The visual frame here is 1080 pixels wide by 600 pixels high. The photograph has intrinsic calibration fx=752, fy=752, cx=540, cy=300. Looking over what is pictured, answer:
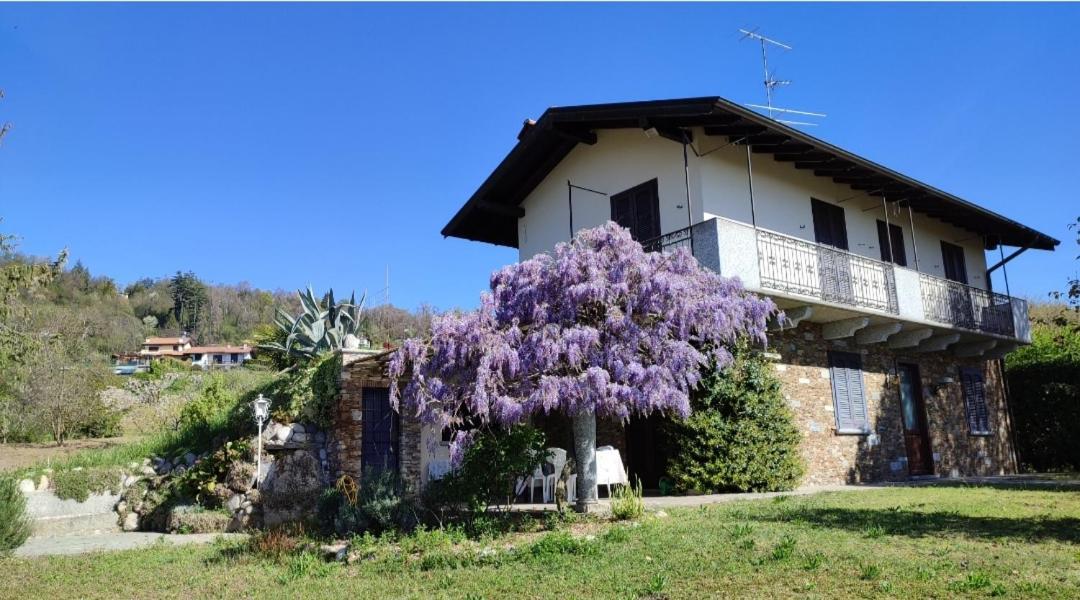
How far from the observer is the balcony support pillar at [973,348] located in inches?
655

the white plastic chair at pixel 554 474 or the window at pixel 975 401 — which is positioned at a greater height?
the window at pixel 975 401

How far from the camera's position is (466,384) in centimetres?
832

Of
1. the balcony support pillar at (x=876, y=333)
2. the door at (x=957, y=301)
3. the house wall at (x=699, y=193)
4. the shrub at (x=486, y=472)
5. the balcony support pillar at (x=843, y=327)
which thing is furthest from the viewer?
the door at (x=957, y=301)

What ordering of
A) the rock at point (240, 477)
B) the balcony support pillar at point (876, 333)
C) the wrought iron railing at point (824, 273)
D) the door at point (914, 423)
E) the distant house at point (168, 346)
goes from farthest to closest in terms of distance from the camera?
1. the distant house at point (168, 346)
2. the door at point (914, 423)
3. the balcony support pillar at point (876, 333)
4. the wrought iron railing at point (824, 273)
5. the rock at point (240, 477)

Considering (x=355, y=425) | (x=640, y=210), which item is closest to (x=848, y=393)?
(x=640, y=210)

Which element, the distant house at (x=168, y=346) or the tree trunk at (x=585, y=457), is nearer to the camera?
the tree trunk at (x=585, y=457)

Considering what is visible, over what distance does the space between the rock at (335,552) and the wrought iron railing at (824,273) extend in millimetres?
7187

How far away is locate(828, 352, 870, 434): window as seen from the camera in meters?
13.3

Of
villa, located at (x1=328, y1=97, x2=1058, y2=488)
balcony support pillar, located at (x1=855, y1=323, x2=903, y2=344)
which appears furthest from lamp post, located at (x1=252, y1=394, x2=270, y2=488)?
balcony support pillar, located at (x1=855, y1=323, x2=903, y2=344)

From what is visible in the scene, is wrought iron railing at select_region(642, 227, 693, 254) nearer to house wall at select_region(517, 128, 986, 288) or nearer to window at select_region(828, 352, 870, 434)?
house wall at select_region(517, 128, 986, 288)

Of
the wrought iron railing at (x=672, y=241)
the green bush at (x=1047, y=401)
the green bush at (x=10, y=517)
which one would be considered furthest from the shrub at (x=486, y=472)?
the green bush at (x=1047, y=401)

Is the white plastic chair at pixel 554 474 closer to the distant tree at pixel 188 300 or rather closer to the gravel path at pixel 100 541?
the gravel path at pixel 100 541

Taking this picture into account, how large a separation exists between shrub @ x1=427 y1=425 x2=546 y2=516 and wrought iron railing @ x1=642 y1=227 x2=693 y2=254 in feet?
14.3

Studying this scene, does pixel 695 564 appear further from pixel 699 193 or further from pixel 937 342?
pixel 937 342
